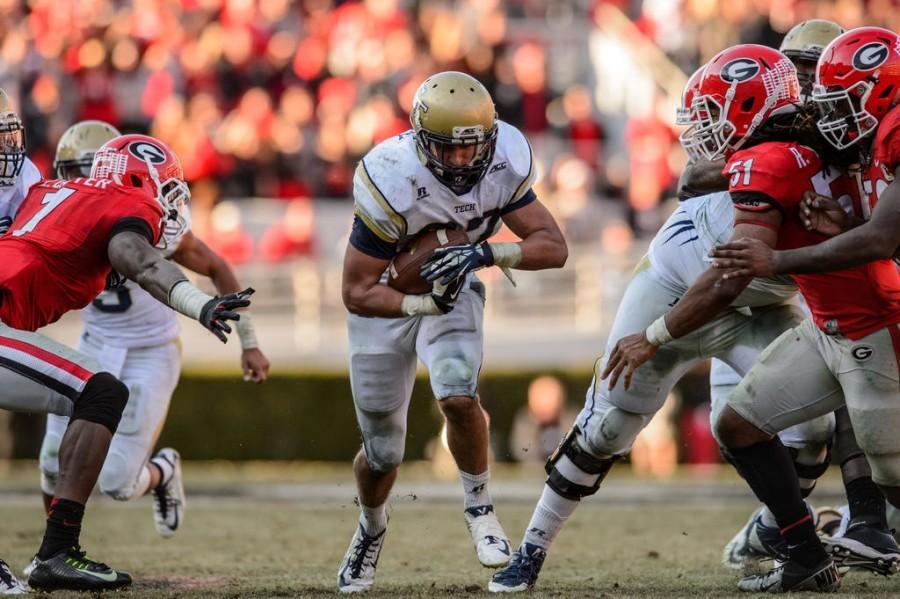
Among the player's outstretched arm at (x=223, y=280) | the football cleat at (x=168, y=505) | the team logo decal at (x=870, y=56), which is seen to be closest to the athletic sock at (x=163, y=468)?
the football cleat at (x=168, y=505)

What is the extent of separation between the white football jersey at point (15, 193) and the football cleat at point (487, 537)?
7.38 feet

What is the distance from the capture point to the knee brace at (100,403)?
516 cm

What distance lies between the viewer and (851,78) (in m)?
4.79

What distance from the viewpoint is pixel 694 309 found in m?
4.94

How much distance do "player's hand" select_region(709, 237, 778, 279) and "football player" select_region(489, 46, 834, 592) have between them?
53 centimetres

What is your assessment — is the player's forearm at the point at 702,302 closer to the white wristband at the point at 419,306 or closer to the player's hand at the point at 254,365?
the white wristband at the point at 419,306

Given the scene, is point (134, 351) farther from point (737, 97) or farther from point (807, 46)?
point (807, 46)

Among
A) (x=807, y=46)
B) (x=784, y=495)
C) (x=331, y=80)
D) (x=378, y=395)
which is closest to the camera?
(x=784, y=495)

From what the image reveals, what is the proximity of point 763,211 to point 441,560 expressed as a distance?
2.74 metres

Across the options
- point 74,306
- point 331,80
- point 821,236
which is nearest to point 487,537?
point 821,236

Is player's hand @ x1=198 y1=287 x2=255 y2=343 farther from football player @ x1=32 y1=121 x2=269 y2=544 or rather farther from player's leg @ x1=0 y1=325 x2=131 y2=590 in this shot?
football player @ x1=32 y1=121 x2=269 y2=544

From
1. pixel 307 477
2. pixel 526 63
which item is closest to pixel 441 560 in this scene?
pixel 307 477

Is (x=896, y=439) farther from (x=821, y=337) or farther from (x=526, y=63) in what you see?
(x=526, y=63)

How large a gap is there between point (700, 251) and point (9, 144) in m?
2.79
